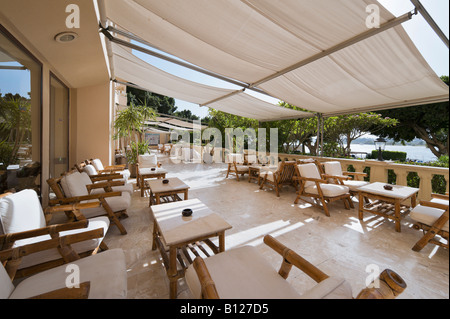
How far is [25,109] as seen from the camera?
2.64 meters

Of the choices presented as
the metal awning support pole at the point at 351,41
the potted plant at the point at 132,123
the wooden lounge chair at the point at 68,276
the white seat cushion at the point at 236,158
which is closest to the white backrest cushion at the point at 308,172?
the metal awning support pole at the point at 351,41

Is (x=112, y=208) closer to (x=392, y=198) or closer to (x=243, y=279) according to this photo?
(x=243, y=279)

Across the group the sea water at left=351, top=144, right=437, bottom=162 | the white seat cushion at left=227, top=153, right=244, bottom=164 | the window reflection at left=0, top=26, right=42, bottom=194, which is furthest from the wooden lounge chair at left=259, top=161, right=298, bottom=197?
the window reflection at left=0, top=26, right=42, bottom=194

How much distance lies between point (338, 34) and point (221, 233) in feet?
9.02

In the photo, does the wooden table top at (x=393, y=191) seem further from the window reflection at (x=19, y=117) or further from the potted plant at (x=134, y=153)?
the potted plant at (x=134, y=153)

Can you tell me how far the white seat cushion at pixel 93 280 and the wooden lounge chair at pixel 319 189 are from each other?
130 inches

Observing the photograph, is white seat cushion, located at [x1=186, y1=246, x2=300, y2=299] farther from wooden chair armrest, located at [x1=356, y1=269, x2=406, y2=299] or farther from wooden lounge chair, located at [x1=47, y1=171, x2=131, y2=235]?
wooden lounge chair, located at [x1=47, y1=171, x2=131, y2=235]

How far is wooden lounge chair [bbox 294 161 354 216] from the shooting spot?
140 inches

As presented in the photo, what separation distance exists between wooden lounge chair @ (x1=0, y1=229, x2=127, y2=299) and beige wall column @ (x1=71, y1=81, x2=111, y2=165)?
4554 mm

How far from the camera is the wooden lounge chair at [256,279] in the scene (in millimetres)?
818
